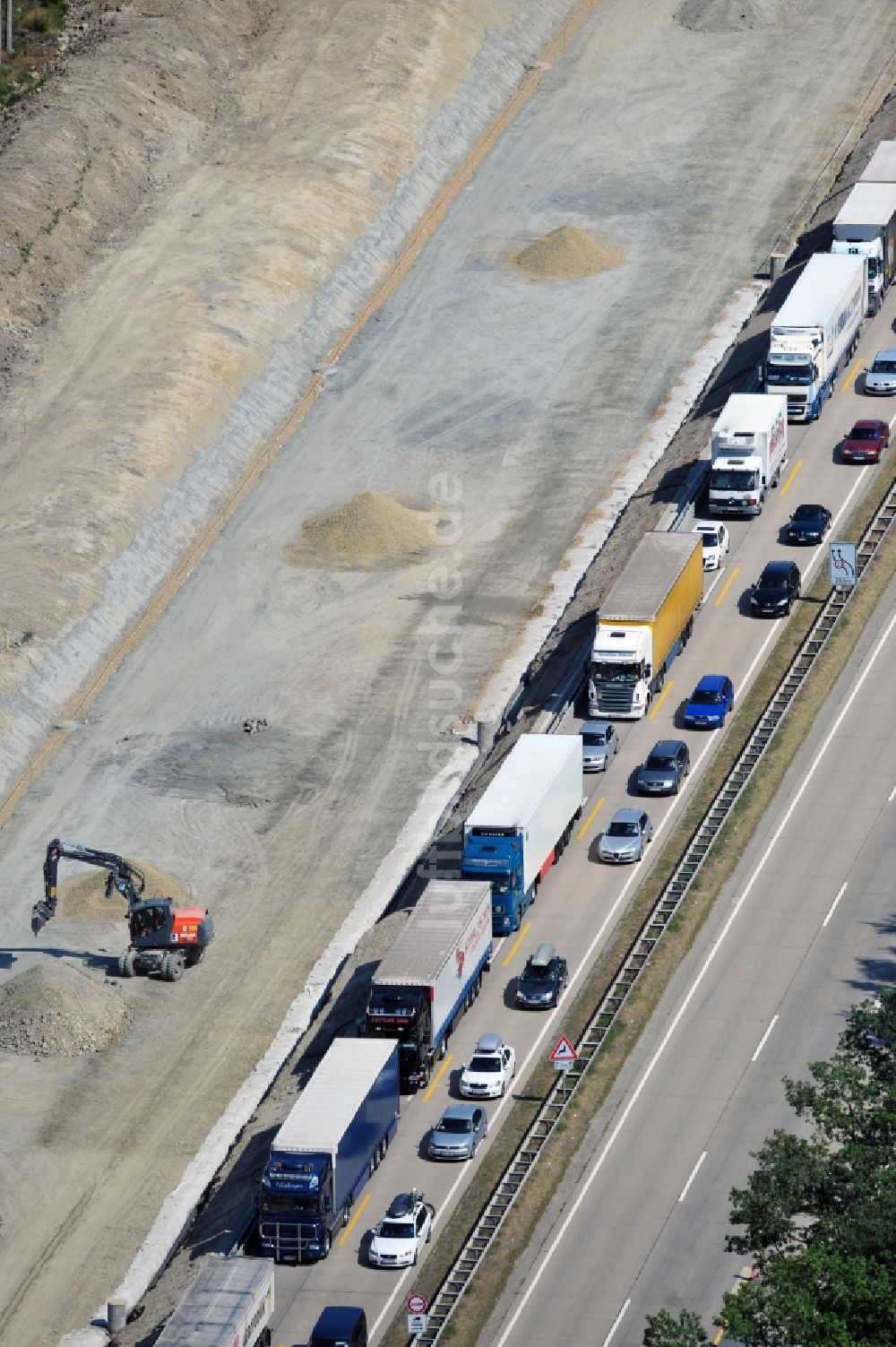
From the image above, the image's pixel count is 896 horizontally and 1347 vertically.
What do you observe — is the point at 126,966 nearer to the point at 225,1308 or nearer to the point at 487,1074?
the point at 487,1074

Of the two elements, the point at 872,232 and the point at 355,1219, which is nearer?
the point at 355,1219

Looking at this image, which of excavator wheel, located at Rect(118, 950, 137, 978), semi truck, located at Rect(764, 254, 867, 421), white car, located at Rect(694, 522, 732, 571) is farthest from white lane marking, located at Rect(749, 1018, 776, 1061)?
semi truck, located at Rect(764, 254, 867, 421)

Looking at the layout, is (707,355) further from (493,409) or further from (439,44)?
(439,44)

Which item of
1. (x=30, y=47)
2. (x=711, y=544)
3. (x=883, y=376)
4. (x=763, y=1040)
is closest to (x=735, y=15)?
(x=30, y=47)

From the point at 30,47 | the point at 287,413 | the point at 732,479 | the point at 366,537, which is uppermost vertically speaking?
the point at 30,47

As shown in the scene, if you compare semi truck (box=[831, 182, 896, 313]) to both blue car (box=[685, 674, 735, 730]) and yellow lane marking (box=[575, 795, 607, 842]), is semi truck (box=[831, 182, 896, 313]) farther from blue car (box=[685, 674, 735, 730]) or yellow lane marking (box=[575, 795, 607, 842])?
yellow lane marking (box=[575, 795, 607, 842])

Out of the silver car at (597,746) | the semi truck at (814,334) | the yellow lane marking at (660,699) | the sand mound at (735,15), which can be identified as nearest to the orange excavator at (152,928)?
the silver car at (597,746)
